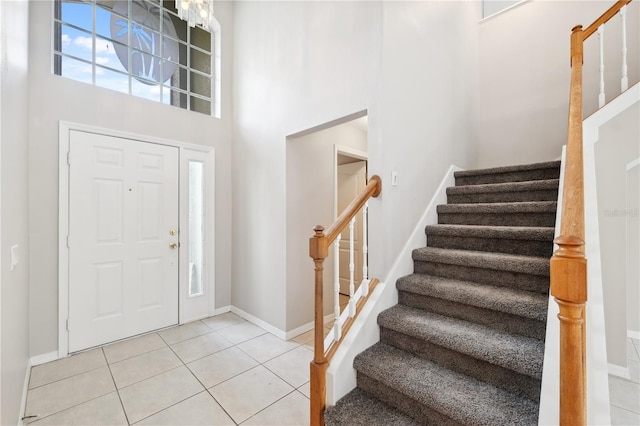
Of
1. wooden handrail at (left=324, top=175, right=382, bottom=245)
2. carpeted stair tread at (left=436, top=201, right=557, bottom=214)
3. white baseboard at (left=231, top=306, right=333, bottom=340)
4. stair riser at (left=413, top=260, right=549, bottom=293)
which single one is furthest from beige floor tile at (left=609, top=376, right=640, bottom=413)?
white baseboard at (left=231, top=306, right=333, bottom=340)

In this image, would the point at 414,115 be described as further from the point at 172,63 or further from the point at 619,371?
the point at 172,63

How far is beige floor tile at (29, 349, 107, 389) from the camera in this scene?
2215 mm

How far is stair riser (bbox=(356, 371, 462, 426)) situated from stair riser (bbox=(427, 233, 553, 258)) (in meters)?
1.25

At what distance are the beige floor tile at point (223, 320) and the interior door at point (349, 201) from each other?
5.44ft

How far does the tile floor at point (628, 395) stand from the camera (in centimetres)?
195

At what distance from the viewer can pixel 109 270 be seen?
280cm

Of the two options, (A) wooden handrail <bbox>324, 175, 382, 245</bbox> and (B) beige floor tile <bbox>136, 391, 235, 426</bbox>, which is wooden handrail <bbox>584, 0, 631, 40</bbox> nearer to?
(A) wooden handrail <bbox>324, 175, 382, 245</bbox>

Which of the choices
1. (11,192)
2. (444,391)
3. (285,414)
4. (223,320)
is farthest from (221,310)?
(444,391)

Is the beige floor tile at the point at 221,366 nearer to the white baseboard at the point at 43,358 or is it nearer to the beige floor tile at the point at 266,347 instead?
the beige floor tile at the point at 266,347

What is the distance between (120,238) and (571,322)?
3455 millimetres

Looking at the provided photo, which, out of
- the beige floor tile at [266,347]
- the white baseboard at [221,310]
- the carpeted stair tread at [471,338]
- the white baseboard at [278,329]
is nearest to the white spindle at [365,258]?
the carpeted stair tread at [471,338]

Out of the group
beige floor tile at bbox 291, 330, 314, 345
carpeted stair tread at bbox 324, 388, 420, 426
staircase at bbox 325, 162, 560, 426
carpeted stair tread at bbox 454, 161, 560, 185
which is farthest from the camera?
beige floor tile at bbox 291, 330, 314, 345

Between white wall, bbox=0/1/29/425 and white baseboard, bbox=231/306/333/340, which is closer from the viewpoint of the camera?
white wall, bbox=0/1/29/425

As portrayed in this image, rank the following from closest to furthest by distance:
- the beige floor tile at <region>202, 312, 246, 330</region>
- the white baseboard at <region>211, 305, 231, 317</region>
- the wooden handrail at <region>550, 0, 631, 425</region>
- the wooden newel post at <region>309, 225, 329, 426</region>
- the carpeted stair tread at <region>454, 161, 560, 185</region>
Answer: the wooden handrail at <region>550, 0, 631, 425</region> → the wooden newel post at <region>309, 225, 329, 426</region> → the carpeted stair tread at <region>454, 161, 560, 185</region> → the beige floor tile at <region>202, 312, 246, 330</region> → the white baseboard at <region>211, 305, 231, 317</region>
